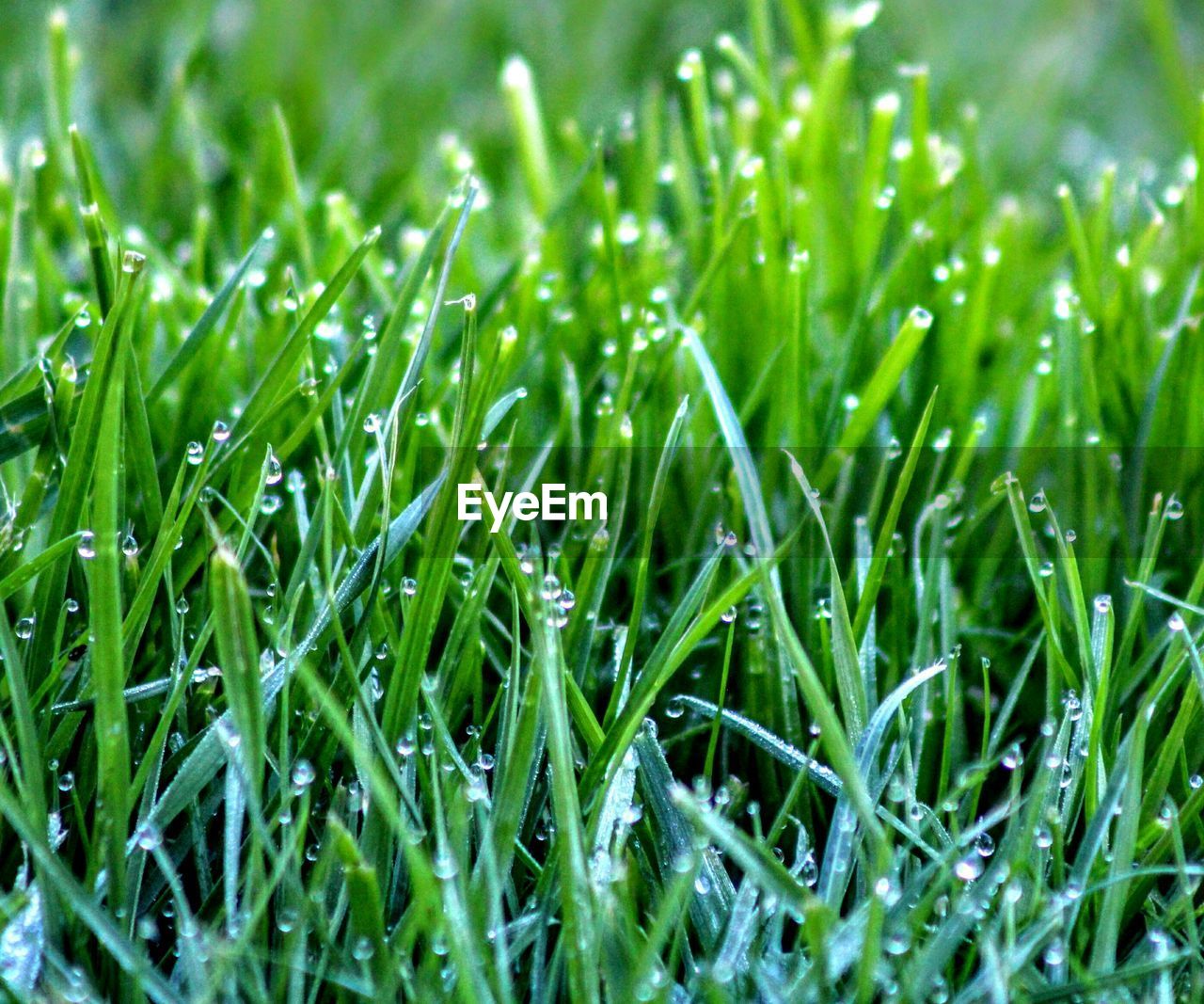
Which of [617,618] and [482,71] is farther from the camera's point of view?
[482,71]

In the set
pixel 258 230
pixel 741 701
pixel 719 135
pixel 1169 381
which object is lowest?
pixel 741 701

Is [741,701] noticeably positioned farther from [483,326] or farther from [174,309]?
[174,309]

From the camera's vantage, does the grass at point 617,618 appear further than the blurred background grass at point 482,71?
No

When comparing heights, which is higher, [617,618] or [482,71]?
[482,71]

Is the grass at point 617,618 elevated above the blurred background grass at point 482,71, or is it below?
below

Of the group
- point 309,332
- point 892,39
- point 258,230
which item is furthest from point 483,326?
point 892,39
